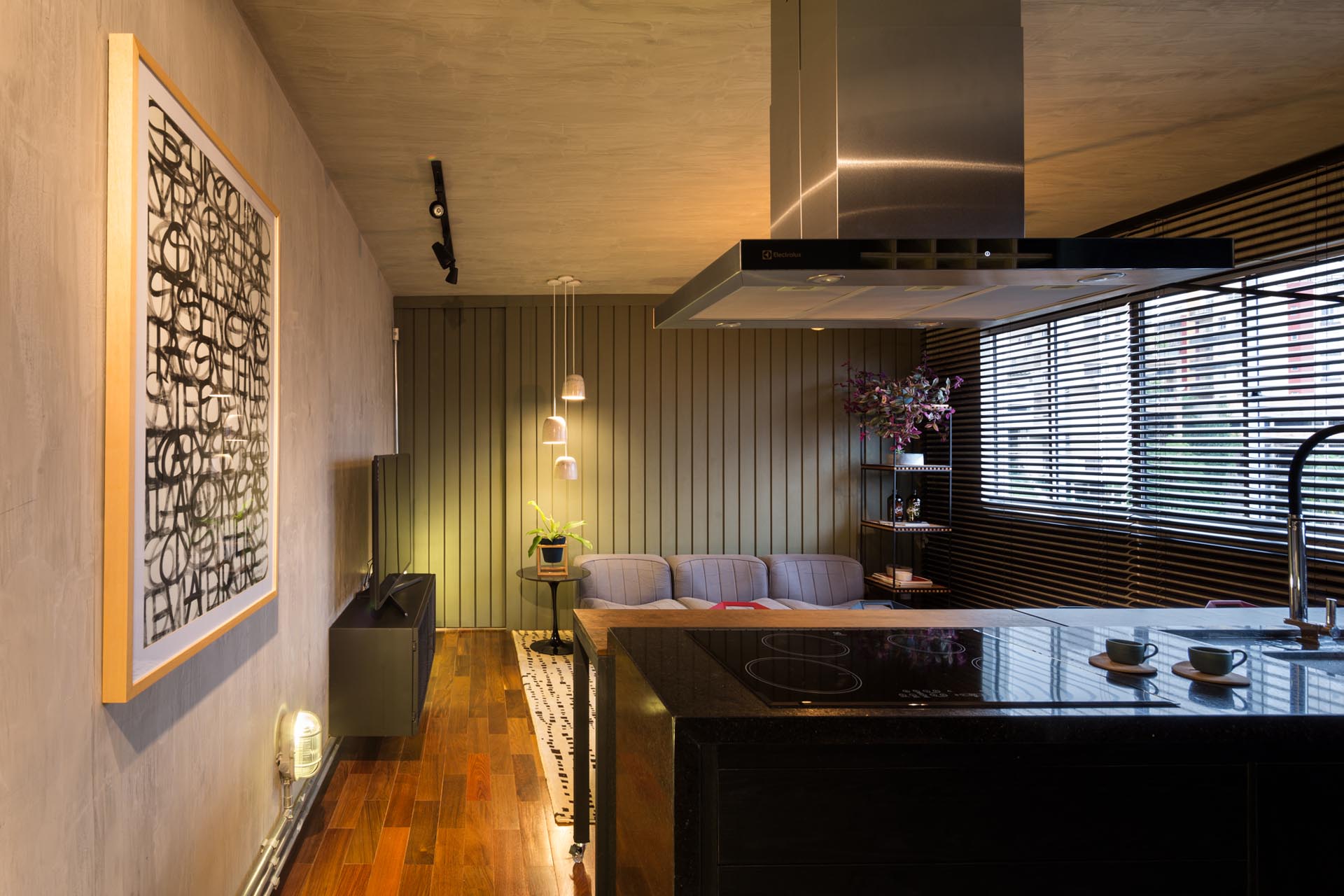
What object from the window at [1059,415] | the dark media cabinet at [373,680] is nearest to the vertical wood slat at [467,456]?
the dark media cabinet at [373,680]

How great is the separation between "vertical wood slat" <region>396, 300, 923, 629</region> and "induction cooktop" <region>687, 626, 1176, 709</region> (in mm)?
4370

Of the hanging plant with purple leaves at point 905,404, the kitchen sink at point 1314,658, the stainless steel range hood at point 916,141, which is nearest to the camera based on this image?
the kitchen sink at point 1314,658

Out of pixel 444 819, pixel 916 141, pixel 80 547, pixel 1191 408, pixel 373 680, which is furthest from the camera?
pixel 1191 408

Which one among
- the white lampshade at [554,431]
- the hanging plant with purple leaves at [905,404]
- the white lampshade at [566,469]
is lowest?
the white lampshade at [566,469]

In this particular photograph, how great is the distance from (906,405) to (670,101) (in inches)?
139

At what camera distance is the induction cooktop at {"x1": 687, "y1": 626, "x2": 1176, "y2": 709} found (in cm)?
148

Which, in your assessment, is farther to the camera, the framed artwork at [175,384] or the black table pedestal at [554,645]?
the black table pedestal at [554,645]

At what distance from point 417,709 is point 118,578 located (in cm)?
252

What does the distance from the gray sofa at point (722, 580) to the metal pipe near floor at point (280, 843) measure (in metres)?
2.72

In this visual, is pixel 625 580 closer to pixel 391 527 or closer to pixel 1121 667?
pixel 391 527

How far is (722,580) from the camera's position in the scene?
6102 millimetres

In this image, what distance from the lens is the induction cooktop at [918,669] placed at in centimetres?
148

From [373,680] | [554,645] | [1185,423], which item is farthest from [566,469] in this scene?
[1185,423]

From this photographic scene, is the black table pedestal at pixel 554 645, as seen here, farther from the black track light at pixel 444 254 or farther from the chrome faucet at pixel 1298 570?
the chrome faucet at pixel 1298 570
